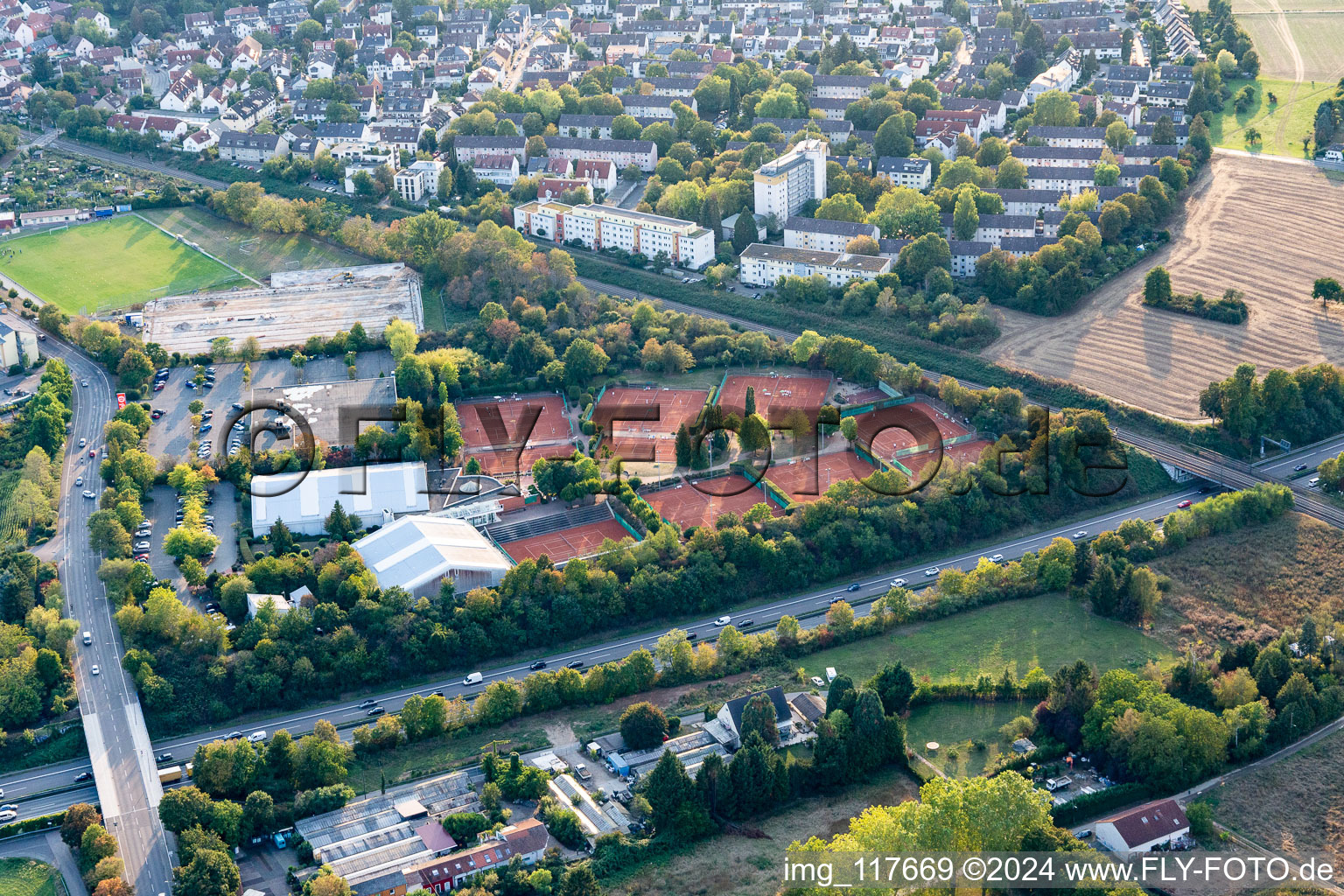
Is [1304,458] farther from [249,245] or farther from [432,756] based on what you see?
[249,245]

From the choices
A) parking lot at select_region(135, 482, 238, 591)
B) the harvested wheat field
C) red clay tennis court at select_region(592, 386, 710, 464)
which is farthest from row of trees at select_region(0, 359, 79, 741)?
the harvested wheat field

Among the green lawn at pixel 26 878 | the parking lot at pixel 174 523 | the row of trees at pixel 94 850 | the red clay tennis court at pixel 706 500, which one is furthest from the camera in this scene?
the red clay tennis court at pixel 706 500

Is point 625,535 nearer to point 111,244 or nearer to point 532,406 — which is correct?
point 532,406

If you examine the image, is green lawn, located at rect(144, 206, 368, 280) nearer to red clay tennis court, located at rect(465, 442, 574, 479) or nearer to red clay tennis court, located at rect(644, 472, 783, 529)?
red clay tennis court, located at rect(465, 442, 574, 479)

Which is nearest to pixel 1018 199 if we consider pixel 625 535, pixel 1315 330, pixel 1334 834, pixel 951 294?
pixel 951 294

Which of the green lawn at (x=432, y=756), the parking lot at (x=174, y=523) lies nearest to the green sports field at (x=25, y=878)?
the green lawn at (x=432, y=756)

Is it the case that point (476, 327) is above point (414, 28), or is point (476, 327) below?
below

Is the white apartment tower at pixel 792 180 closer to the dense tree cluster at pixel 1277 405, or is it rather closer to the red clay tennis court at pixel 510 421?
the red clay tennis court at pixel 510 421
